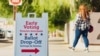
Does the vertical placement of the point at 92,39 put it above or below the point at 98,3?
below

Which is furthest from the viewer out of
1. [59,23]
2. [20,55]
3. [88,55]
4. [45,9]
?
[59,23]

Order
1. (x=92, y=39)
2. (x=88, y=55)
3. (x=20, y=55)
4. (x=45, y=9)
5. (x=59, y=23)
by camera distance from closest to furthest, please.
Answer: (x=20, y=55) → (x=88, y=55) → (x=92, y=39) → (x=45, y=9) → (x=59, y=23)

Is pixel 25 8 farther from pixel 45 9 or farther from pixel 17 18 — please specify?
pixel 17 18

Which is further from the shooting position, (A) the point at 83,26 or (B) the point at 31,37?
(A) the point at 83,26

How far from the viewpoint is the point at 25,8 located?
22.5 m

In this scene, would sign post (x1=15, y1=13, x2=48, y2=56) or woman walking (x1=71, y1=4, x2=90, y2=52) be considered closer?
sign post (x1=15, y1=13, x2=48, y2=56)

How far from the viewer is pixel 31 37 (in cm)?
945

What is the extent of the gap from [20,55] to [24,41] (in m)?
0.33

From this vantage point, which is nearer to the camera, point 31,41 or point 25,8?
point 31,41

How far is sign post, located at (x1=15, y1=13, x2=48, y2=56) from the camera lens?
945 cm

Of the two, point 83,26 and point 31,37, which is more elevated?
point 31,37

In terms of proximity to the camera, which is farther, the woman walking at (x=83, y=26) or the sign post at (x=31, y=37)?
the woman walking at (x=83, y=26)

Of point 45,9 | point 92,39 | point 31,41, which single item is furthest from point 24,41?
point 45,9

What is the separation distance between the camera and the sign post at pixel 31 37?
31.0 ft
